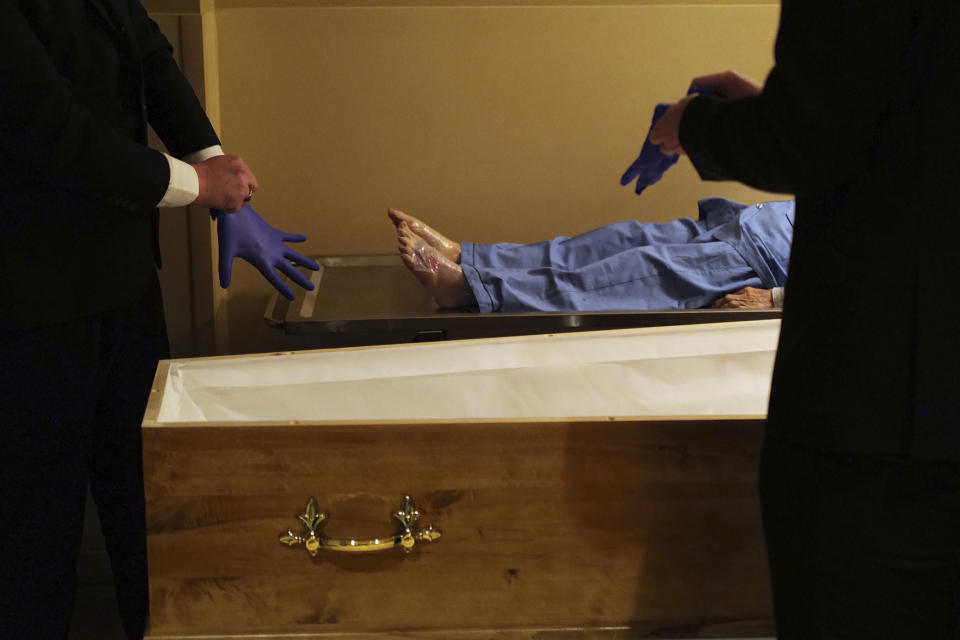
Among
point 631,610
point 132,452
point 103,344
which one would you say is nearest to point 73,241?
point 103,344

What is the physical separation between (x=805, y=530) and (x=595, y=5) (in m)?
1.46

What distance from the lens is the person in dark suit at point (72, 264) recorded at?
3.18 feet

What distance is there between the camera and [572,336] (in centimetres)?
129

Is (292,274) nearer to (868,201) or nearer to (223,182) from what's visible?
(223,182)

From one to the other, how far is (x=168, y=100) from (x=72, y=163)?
0.33 m

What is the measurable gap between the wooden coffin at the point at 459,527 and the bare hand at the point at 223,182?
37 cm

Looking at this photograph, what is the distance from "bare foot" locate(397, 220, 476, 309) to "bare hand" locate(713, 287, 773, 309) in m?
0.44

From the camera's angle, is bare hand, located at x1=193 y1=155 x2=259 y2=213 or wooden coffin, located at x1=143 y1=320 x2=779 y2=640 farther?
bare hand, located at x1=193 y1=155 x2=259 y2=213

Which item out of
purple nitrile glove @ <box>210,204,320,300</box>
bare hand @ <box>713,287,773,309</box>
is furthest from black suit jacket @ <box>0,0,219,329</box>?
bare hand @ <box>713,287,773,309</box>

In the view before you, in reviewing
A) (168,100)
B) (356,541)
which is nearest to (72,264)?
(168,100)

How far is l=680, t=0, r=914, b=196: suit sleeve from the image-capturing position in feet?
1.92

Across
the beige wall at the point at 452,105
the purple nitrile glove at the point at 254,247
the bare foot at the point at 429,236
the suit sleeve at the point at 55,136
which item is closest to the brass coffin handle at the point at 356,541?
the suit sleeve at the point at 55,136

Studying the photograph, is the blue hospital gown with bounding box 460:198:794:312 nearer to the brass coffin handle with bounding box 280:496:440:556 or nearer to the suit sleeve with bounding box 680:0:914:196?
the brass coffin handle with bounding box 280:496:440:556

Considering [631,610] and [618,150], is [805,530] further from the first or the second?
[618,150]
